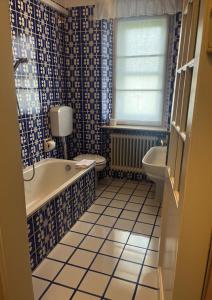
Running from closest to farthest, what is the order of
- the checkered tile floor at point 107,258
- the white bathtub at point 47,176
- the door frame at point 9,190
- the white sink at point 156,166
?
1. the door frame at point 9,190
2. the checkered tile floor at point 107,258
3. the white sink at point 156,166
4. the white bathtub at point 47,176

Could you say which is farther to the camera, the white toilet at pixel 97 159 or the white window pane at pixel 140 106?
the white window pane at pixel 140 106

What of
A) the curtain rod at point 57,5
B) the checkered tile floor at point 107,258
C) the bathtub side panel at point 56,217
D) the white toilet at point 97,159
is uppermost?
the curtain rod at point 57,5

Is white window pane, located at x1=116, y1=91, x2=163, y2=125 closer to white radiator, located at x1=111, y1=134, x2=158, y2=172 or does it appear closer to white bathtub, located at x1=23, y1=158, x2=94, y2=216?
white radiator, located at x1=111, y1=134, x2=158, y2=172

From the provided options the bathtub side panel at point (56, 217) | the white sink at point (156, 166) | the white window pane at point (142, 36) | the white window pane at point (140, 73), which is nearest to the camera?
the bathtub side panel at point (56, 217)

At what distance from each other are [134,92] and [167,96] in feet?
1.62

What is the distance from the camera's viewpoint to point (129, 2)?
2.96 meters

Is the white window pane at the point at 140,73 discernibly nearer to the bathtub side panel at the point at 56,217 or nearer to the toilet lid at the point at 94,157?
the toilet lid at the point at 94,157

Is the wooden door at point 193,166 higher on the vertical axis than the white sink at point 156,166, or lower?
higher

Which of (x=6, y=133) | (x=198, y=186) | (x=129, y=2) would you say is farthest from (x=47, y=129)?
(x=198, y=186)

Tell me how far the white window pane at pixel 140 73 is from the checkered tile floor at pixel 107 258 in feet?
5.63

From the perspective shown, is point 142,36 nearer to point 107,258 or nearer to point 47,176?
point 47,176

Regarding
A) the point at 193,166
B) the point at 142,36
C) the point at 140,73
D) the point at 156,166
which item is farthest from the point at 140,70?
the point at 193,166

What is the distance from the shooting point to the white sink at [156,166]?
248 cm

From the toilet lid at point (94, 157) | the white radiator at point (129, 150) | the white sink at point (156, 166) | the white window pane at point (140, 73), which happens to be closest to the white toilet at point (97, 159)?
the toilet lid at point (94, 157)
